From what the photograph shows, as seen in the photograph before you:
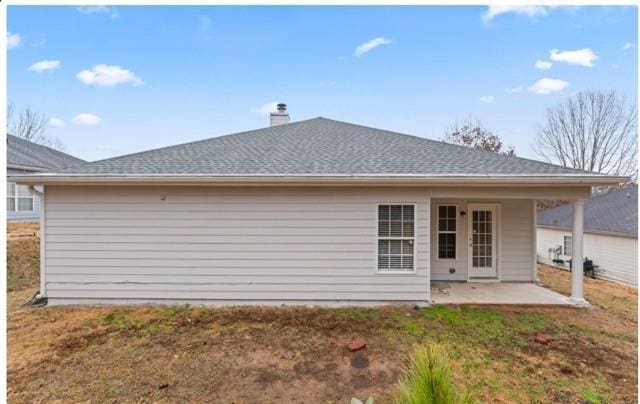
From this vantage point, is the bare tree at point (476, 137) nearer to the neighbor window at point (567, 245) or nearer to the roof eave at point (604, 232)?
the roof eave at point (604, 232)

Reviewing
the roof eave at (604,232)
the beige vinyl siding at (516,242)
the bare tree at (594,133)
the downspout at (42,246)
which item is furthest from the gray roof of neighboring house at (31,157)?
the bare tree at (594,133)

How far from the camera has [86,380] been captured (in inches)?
134

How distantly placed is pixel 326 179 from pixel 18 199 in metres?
15.0

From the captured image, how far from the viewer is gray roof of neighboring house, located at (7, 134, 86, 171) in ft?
42.4

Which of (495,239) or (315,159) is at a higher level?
(315,159)

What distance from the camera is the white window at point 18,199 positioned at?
12.6 metres

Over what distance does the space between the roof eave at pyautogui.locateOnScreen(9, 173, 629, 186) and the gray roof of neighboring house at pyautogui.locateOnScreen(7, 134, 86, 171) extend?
8.48m

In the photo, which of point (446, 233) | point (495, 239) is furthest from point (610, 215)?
point (446, 233)

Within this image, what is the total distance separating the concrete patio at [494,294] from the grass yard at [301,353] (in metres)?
0.29

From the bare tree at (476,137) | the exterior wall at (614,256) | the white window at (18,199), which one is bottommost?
the exterior wall at (614,256)

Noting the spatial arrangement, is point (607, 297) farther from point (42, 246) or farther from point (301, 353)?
point (42, 246)

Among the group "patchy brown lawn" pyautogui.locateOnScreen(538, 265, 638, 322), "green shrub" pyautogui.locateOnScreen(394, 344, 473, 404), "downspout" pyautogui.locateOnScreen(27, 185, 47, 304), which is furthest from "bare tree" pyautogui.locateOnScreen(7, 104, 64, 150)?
"patchy brown lawn" pyautogui.locateOnScreen(538, 265, 638, 322)

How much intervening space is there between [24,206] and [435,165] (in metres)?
16.8

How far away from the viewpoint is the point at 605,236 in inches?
545
